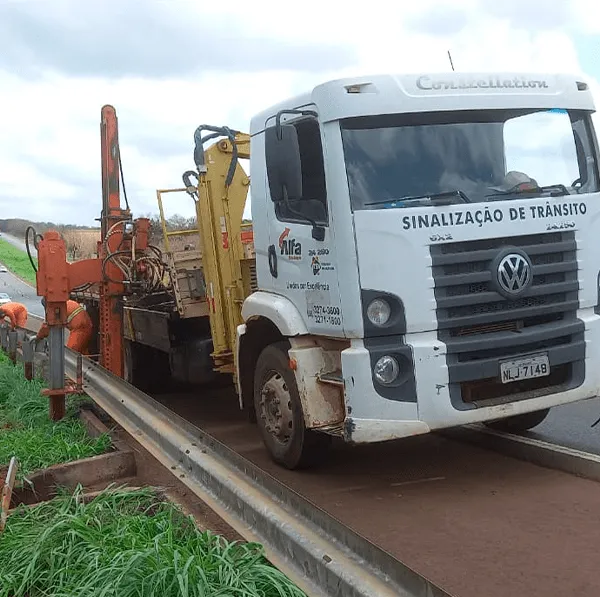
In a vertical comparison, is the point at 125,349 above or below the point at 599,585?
above

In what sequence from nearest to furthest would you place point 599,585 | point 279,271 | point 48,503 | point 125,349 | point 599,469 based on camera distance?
point 599,585 → point 48,503 → point 599,469 → point 279,271 → point 125,349

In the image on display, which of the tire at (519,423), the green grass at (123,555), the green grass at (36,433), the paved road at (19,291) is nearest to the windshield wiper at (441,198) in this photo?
the tire at (519,423)

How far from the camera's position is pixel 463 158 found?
485 centimetres

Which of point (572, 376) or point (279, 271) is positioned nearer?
point (572, 376)

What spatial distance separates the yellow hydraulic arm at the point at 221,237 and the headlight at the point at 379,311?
6.85ft

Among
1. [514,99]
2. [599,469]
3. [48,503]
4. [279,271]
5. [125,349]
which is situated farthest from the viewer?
[125,349]

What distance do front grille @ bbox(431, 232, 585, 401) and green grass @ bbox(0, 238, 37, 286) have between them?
51.4 metres

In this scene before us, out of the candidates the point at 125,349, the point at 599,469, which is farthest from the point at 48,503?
the point at 125,349

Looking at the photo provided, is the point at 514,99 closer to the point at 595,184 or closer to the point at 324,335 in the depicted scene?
the point at 595,184

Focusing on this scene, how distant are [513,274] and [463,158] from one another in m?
0.82

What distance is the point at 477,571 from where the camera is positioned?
3.51m

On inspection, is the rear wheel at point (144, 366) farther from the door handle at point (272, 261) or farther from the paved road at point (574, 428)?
the paved road at point (574, 428)

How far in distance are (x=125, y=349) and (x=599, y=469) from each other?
20.6ft

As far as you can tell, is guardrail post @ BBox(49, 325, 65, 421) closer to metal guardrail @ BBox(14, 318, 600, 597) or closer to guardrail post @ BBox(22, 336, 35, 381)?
metal guardrail @ BBox(14, 318, 600, 597)
